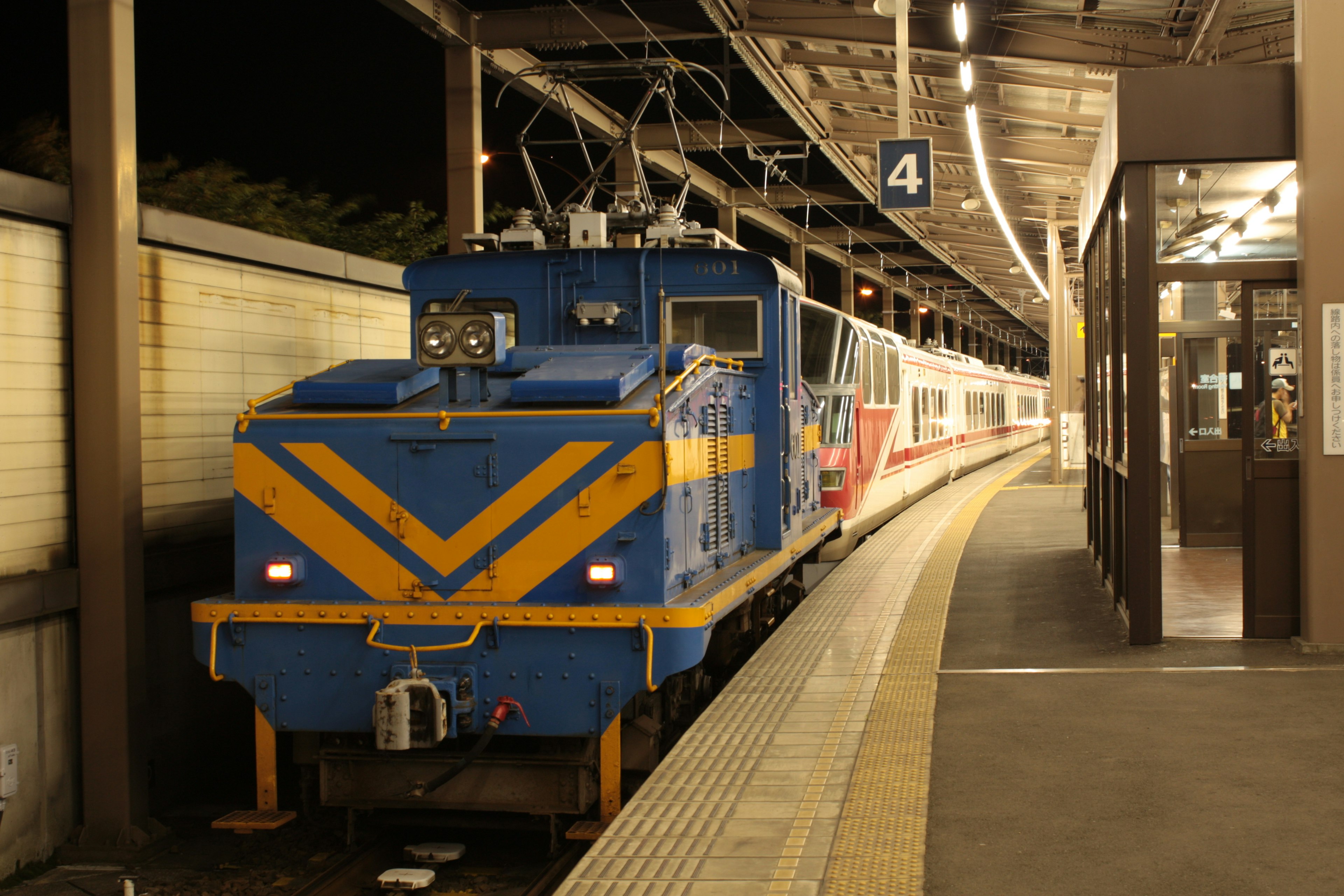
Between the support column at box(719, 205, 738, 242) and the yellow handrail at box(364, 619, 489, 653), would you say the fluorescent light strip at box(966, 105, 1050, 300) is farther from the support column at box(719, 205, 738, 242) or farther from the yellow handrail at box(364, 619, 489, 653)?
the yellow handrail at box(364, 619, 489, 653)

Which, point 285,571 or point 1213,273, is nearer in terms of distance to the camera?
point 285,571

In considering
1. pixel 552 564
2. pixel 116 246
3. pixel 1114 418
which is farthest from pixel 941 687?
pixel 116 246

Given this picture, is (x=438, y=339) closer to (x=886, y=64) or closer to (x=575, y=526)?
(x=575, y=526)

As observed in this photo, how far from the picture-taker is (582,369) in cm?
547

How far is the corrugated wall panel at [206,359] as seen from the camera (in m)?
7.15

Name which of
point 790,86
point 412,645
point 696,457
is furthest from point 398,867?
point 790,86

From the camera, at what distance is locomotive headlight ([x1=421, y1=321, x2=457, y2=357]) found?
515 centimetres

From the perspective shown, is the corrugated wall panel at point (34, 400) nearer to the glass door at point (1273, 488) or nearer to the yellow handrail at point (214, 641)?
the yellow handrail at point (214, 641)

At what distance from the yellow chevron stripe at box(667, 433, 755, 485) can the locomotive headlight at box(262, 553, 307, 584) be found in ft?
5.89

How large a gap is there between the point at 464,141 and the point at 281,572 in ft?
30.2

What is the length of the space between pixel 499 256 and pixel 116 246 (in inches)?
84.8

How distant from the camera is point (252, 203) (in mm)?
14328

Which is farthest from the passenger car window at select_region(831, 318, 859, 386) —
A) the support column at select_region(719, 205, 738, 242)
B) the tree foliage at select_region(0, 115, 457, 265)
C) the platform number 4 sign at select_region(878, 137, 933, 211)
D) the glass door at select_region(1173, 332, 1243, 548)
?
the support column at select_region(719, 205, 738, 242)

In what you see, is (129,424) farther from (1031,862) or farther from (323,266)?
(1031,862)
